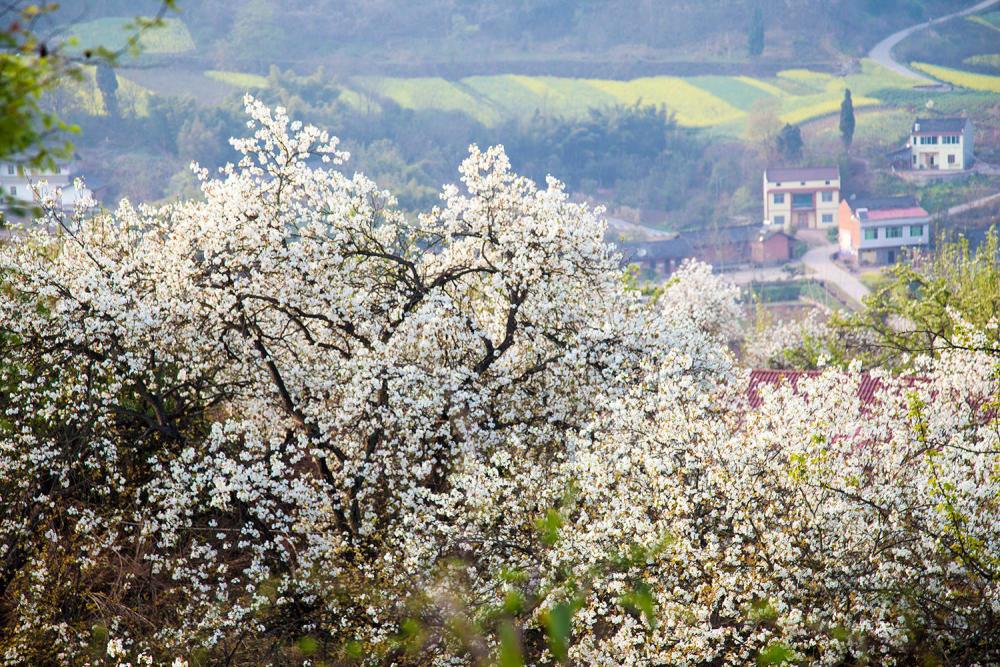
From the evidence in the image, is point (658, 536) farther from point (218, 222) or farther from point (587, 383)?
point (218, 222)

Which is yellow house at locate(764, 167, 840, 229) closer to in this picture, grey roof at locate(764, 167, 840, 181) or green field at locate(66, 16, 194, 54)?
grey roof at locate(764, 167, 840, 181)

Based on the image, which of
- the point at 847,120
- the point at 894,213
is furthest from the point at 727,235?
the point at 847,120

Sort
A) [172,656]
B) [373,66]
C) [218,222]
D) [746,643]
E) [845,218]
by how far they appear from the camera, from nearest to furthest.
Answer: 1. [746,643]
2. [172,656]
3. [218,222]
4. [845,218]
5. [373,66]

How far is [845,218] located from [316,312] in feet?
373

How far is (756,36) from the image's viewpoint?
7313 inches

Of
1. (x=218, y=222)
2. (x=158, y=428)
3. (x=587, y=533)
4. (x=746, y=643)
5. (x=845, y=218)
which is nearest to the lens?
(x=746, y=643)

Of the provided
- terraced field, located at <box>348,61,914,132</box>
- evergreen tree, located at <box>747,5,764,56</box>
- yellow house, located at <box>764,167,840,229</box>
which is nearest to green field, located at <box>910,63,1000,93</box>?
terraced field, located at <box>348,61,914,132</box>

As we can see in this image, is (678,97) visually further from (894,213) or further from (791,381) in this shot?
(791,381)

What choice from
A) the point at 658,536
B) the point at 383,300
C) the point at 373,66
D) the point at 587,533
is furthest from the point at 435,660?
the point at 373,66

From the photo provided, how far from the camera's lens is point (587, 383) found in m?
13.2

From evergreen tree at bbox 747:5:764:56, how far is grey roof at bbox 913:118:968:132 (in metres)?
55.9

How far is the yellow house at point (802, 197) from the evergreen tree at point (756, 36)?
233 ft

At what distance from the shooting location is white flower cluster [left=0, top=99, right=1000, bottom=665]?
8477 mm

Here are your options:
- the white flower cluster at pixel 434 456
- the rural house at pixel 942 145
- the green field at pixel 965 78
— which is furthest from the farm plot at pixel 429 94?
the white flower cluster at pixel 434 456
